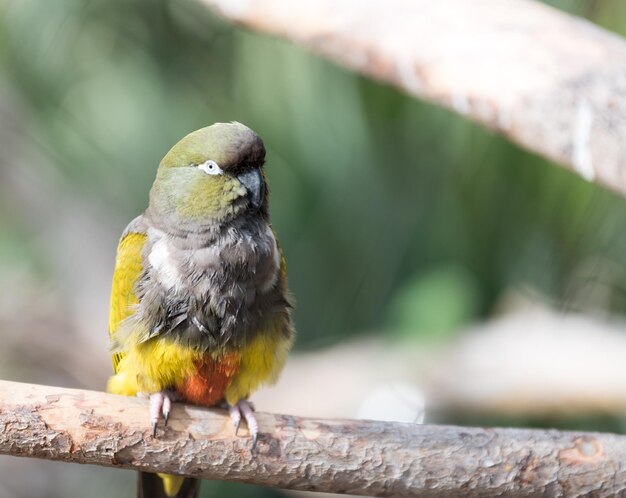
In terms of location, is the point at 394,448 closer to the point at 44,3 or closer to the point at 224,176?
the point at 224,176

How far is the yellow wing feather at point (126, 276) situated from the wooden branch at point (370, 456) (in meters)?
0.40

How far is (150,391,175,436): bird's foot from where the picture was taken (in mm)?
2450

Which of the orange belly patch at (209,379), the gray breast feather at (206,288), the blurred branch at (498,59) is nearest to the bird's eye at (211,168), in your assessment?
the gray breast feather at (206,288)

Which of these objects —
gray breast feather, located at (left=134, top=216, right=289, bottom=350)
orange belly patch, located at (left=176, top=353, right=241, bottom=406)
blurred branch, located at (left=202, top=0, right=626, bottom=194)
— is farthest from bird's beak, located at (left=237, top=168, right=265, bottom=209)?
blurred branch, located at (left=202, top=0, right=626, bottom=194)

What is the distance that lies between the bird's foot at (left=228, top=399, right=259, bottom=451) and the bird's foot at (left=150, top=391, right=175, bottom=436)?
7.7 inches

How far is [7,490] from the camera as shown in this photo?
6898 mm

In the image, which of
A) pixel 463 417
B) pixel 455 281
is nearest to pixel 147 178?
pixel 455 281

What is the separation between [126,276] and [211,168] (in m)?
0.48

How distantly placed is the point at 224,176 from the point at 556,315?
Answer: 11.3 feet

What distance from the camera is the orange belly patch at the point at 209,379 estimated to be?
268 cm

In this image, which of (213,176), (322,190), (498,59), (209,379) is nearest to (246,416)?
(209,379)

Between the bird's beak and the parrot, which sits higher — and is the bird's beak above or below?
above

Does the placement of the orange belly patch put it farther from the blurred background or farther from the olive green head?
the blurred background

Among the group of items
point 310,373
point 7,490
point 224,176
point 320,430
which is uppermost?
point 224,176
